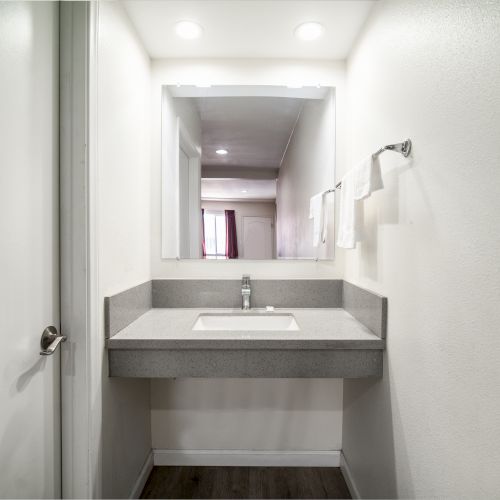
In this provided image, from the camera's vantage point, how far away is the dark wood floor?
1.61 metres

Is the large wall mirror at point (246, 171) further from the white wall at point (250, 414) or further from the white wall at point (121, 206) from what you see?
the white wall at point (250, 414)

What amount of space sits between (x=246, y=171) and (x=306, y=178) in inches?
14.1

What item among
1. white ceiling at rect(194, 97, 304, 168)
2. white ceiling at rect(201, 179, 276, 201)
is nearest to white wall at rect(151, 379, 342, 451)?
white ceiling at rect(201, 179, 276, 201)

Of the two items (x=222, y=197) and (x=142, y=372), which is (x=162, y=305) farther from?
(x=222, y=197)

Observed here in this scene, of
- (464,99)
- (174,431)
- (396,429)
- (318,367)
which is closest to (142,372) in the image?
(318,367)

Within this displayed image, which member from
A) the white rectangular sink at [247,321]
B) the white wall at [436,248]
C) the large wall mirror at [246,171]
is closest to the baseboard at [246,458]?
the white wall at [436,248]

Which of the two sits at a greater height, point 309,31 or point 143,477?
point 309,31

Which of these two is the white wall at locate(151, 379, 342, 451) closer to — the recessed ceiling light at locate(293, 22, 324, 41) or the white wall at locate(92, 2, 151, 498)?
the white wall at locate(92, 2, 151, 498)

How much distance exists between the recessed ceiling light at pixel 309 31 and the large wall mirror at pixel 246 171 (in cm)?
26

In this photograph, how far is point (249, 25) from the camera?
1.49 m

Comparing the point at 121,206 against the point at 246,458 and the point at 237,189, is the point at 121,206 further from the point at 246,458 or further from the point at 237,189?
the point at 246,458

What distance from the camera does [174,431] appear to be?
1833mm

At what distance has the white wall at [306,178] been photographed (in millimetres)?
1806

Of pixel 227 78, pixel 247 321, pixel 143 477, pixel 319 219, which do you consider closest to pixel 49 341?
pixel 247 321
